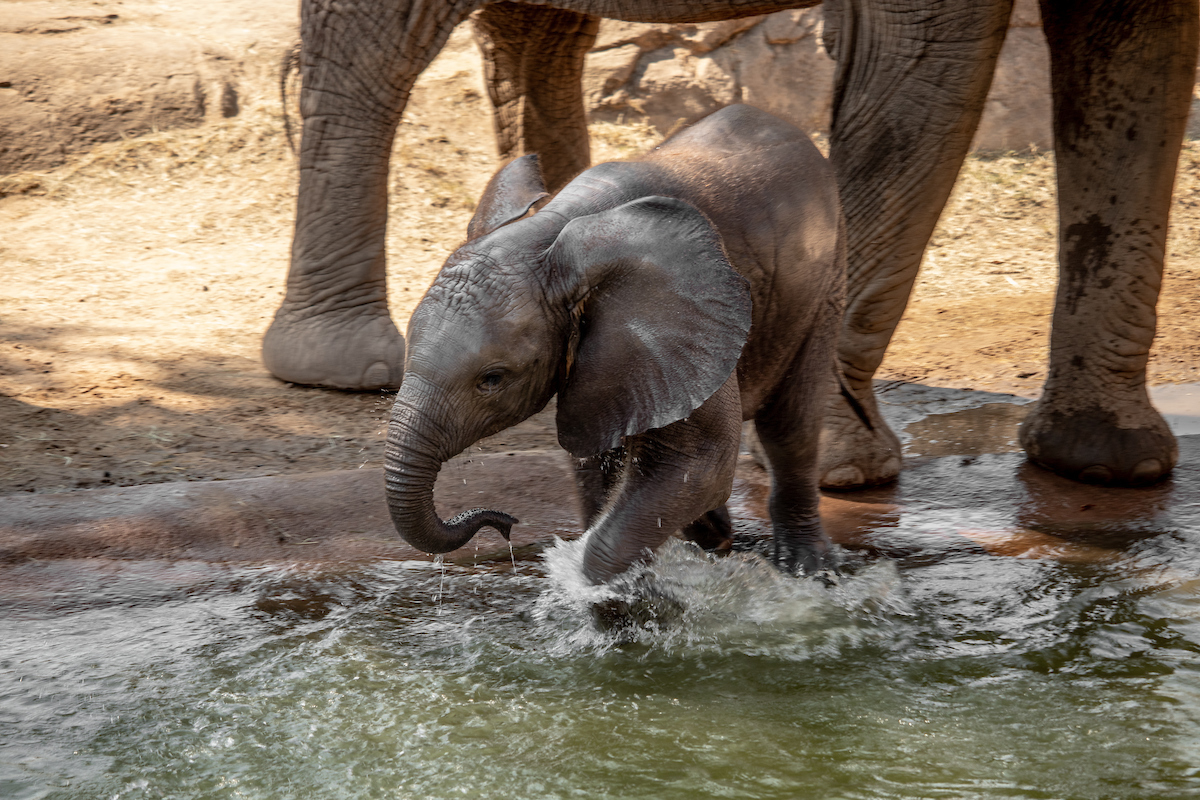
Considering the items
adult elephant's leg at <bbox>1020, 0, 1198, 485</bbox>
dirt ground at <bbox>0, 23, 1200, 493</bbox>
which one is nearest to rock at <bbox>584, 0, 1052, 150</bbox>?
dirt ground at <bbox>0, 23, 1200, 493</bbox>

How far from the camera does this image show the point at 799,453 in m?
3.39

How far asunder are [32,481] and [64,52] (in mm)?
5740

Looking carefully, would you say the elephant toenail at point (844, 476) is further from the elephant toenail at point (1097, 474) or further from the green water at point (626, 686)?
the elephant toenail at point (1097, 474)

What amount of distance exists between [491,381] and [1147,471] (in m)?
2.33

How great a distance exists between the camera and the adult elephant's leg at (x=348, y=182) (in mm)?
4922

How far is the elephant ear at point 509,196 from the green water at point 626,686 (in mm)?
885

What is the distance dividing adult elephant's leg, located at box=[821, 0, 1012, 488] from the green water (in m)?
0.79

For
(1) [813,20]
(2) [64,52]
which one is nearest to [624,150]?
(1) [813,20]

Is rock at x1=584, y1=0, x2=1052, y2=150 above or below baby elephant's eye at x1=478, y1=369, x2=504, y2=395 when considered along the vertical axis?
above

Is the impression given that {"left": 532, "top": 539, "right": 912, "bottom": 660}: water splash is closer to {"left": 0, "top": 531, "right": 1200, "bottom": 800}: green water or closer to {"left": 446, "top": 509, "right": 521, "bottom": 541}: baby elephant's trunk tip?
{"left": 0, "top": 531, "right": 1200, "bottom": 800}: green water

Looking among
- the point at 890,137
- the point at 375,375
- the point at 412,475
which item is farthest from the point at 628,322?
the point at 375,375

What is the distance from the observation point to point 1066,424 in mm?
4062

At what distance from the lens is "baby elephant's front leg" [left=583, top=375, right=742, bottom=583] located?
280cm

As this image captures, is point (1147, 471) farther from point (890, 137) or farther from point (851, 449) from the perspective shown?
point (890, 137)
